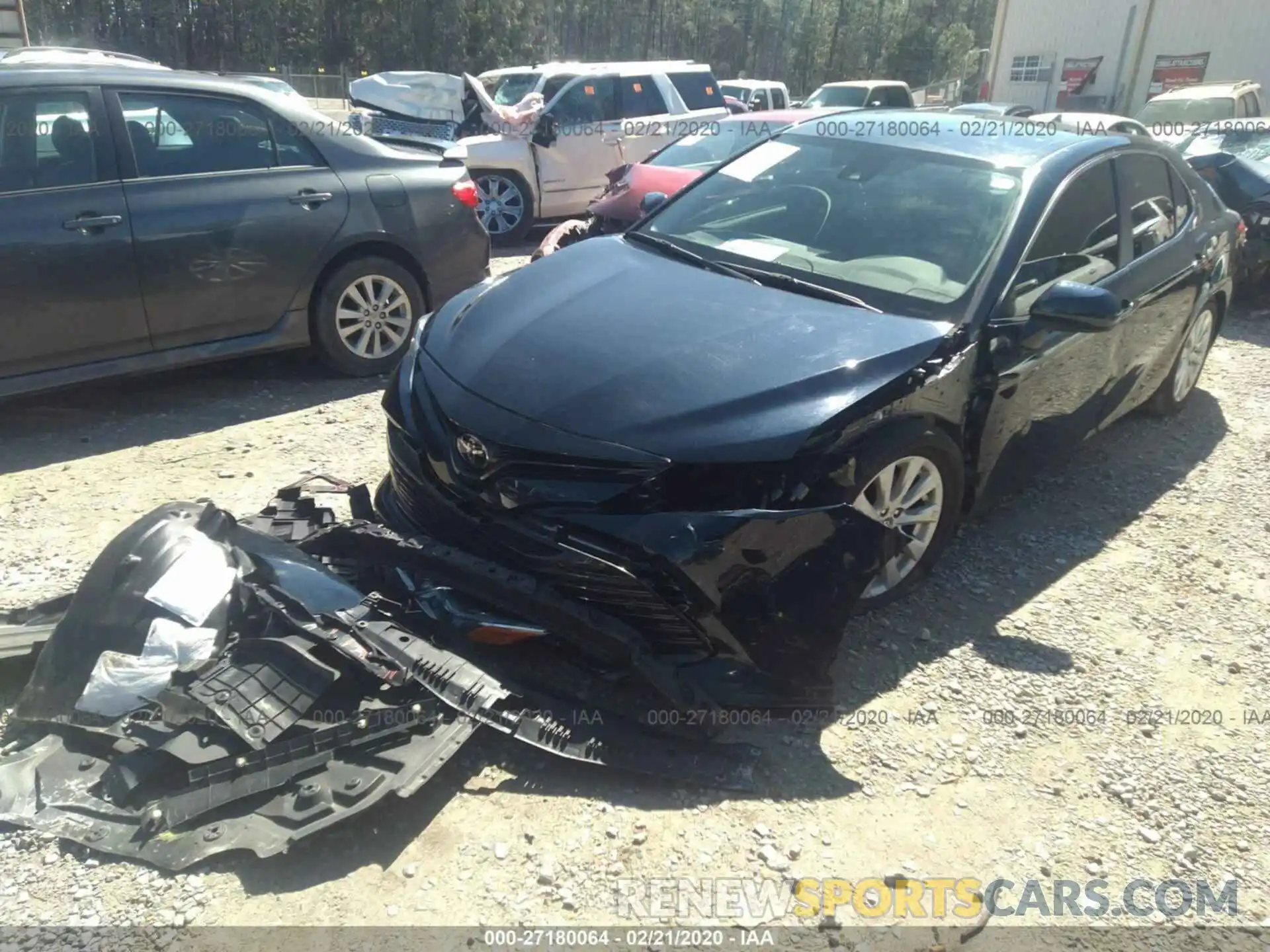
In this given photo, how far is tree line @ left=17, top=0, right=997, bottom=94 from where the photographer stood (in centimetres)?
3938

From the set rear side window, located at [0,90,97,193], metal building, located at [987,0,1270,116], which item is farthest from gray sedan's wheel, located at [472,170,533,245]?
metal building, located at [987,0,1270,116]

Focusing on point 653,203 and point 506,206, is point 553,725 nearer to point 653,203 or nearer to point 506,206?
point 653,203

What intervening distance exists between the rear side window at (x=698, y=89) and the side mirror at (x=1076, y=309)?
29.7 feet

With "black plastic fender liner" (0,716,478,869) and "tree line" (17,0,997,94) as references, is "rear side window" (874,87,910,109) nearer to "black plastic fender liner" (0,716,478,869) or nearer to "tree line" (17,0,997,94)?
"black plastic fender liner" (0,716,478,869)

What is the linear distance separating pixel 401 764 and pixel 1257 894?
2304mm

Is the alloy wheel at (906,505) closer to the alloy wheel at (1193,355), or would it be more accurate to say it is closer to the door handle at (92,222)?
the alloy wheel at (1193,355)

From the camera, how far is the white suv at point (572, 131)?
1009 cm

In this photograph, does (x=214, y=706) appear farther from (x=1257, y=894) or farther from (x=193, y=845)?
(x=1257, y=894)

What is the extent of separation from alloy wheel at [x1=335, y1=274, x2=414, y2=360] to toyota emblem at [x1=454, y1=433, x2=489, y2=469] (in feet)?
9.42

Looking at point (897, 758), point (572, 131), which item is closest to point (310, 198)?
point (897, 758)

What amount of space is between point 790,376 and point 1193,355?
3944 millimetres

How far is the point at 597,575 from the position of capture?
8.79 feet

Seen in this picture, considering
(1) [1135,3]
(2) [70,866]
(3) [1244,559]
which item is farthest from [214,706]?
(1) [1135,3]

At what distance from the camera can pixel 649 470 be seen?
2.74 metres
